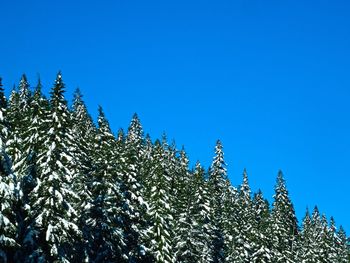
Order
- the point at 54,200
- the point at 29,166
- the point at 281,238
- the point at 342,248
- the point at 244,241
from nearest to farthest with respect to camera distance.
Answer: the point at 54,200
the point at 29,166
the point at 244,241
the point at 281,238
the point at 342,248

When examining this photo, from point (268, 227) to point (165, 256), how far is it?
28701mm

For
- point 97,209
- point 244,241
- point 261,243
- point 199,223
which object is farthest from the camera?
point 244,241

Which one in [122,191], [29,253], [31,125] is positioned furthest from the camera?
[122,191]

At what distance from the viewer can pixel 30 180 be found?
35.5m

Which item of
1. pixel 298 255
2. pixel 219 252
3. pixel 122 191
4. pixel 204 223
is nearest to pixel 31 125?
pixel 122 191

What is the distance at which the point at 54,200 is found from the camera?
34.9 metres

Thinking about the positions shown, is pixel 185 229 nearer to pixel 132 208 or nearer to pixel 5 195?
pixel 132 208

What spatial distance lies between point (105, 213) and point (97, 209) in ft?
2.53

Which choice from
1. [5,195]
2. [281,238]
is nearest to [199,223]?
[281,238]

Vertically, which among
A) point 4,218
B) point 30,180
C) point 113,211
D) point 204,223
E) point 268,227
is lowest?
point 4,218

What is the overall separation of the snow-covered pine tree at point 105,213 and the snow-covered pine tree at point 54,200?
717cm

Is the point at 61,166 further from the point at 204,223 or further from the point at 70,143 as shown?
the point at 204,223

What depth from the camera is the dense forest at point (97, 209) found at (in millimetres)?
33688

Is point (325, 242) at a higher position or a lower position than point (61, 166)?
higher
